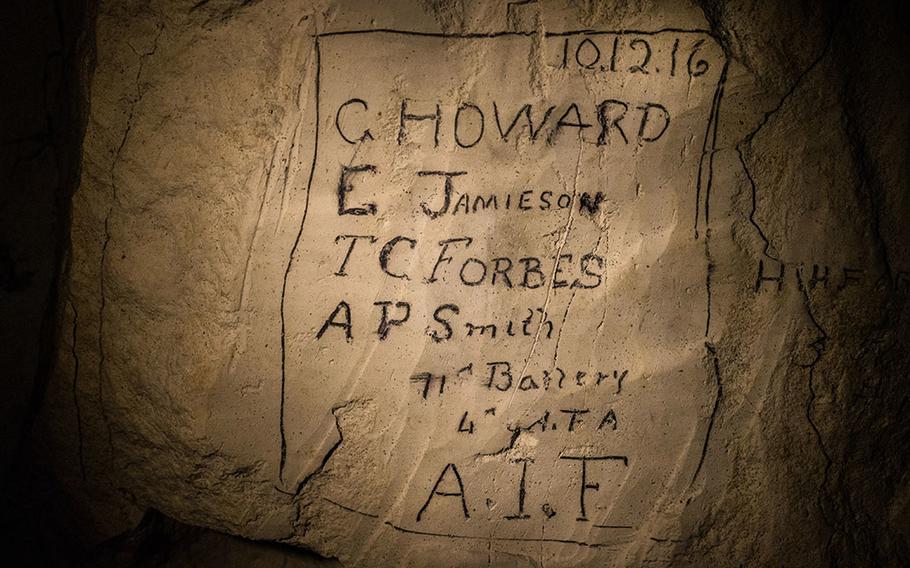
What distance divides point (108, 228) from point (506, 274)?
1.03m

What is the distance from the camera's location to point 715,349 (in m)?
1.39

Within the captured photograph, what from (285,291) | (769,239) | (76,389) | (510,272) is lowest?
(76,389)

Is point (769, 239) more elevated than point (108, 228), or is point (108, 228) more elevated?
point (769, 239)

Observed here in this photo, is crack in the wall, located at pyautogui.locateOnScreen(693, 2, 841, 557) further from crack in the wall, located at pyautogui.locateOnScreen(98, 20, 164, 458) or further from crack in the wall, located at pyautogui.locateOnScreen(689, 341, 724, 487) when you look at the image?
crack in the wall, located at pyautogui.locateOnScreen(98, 20, 164, 458)

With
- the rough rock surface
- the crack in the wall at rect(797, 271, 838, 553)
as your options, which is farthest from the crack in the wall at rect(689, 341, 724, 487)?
the crack in the wall at rect(797, 271, 838, 553)

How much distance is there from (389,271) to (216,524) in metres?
0.87

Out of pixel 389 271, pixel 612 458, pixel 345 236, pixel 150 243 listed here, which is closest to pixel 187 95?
pixel 150 243

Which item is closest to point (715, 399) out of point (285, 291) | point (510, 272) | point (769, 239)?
point (769, 239)

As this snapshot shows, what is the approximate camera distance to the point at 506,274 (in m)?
1.39

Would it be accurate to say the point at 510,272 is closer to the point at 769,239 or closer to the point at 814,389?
the point at 769,239

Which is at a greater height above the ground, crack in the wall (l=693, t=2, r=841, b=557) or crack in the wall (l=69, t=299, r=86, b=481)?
crack in the wall (l=693, t=2, r=841, b=557)

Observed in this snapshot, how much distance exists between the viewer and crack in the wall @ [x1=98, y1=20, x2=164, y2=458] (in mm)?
1309

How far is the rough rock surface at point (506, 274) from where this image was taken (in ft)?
4.36

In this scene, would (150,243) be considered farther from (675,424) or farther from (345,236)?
(675,424)
